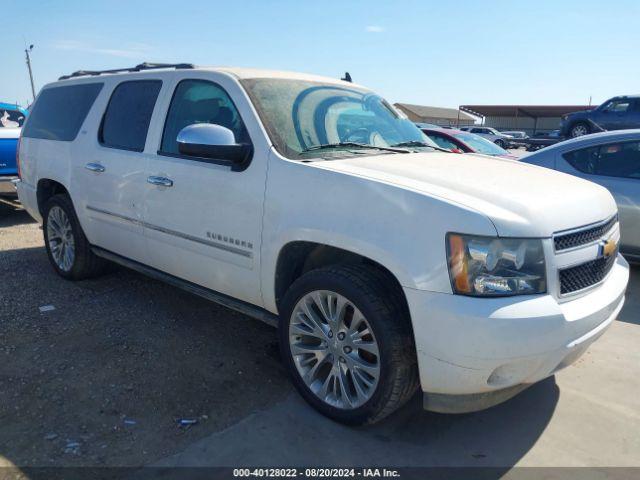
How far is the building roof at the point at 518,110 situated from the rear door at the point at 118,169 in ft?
161

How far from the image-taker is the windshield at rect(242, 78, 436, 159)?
3248mm

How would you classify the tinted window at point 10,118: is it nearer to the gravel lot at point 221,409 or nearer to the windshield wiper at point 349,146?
the gravel lot at point 221,409

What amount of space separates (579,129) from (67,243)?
19.8 meters

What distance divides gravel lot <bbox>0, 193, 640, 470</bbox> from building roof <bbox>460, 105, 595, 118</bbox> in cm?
4916

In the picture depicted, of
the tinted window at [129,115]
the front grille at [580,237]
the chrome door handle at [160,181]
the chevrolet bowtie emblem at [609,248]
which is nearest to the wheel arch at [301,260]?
the front grille at [580,237]

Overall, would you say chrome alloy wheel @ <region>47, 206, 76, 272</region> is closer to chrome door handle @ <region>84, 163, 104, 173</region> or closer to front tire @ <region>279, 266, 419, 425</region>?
chrome door handle @ <region>84, 163, 104, 173</region>

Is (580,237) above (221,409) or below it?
above

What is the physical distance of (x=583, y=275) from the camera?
2.69 m

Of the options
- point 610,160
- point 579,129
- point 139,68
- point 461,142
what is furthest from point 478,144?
point 579,129

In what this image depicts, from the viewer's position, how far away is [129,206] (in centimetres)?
408

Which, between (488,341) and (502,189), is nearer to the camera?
(488,341)

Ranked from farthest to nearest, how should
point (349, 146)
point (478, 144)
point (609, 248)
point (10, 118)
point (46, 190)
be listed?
point (10, 118)
point (478, 144)
point (46, 190)
point (349, 146)
point (609, 248)

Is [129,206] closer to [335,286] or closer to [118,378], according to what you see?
[118,378]

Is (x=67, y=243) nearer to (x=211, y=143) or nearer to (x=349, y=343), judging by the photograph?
(x=211, y=143)
